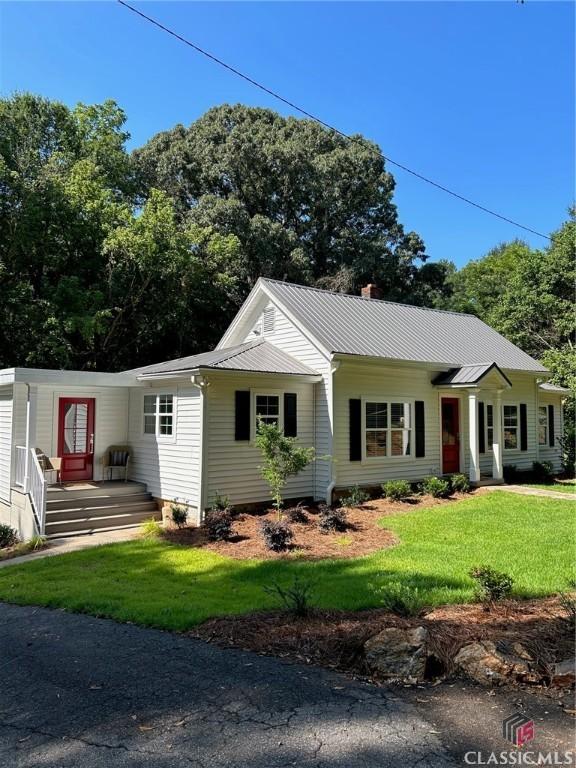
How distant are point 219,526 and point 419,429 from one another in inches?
274

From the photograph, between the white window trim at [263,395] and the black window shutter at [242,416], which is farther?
the white window trim at [263,395]

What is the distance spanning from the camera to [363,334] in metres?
14.5

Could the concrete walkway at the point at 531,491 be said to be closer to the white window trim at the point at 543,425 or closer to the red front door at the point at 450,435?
the red front door at the point at 450,435

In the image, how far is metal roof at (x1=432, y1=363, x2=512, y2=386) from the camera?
1427 cm

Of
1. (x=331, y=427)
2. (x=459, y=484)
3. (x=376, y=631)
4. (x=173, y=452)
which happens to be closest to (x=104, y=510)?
(x=173, y=452)

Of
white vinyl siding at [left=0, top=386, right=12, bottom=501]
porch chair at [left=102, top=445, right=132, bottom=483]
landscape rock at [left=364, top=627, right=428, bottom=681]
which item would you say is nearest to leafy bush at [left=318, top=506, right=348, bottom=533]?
landscape rock at [left=364, top=627, right=428, bottom=681]

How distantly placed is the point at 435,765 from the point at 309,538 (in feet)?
21.7

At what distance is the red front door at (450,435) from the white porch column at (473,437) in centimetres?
52

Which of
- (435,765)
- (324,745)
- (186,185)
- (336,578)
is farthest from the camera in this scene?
(186,185)

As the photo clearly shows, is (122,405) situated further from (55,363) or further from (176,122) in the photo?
(176,122)

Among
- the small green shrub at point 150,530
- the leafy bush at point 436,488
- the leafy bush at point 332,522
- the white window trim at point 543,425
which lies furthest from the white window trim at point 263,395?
the white window trim at point 543,425

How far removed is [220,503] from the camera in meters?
10.8

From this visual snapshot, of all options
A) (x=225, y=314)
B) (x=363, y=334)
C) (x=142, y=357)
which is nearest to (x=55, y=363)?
(x=142, y=357)

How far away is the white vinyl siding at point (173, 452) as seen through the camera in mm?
11273
